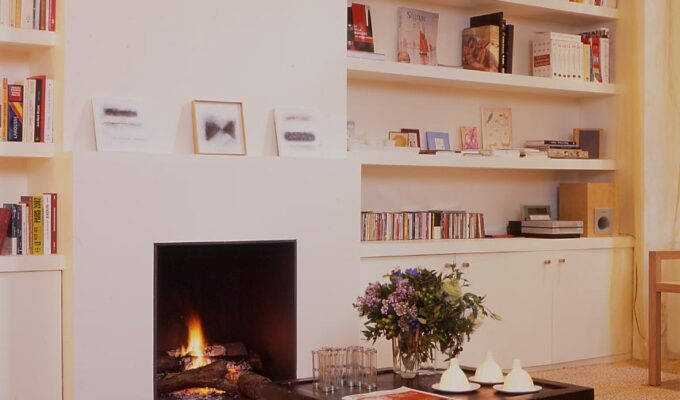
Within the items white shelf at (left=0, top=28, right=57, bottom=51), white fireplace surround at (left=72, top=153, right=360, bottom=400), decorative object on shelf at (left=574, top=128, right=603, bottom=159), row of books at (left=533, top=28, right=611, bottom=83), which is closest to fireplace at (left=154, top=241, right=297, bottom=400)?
white fireplace surround at (left=72, top=153, right=360, bottom=400)

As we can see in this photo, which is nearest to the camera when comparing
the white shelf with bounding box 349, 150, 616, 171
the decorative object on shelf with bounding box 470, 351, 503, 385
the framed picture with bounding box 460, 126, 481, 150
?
the decorative object on shelf with bounding box 470, 351, 503, 385

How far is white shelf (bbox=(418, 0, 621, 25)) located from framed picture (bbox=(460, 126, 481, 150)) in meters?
0.68

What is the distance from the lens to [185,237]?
4.08 meters

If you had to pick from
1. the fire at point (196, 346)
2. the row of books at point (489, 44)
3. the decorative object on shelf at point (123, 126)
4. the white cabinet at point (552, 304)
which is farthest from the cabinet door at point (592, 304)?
the decorative object on shelf at point (123, 126)

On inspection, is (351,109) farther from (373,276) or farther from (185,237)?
(185,237)

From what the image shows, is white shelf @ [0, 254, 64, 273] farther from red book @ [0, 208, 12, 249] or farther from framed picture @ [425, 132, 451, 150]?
framed picture @ [425, 132, 451, 150]

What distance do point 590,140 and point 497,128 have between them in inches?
24.5

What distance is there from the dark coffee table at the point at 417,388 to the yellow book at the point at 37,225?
123cm

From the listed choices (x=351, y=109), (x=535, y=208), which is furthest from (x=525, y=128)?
(x=351, y=109)

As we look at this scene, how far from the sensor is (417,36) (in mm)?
5457

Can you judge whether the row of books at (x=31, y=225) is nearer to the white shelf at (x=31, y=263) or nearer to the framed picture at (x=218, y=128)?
the white shelf at (x=31, y=263)

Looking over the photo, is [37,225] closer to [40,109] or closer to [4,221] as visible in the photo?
[4,221]

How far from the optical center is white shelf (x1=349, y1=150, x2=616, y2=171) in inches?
196

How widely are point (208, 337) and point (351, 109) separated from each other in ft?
4.91
